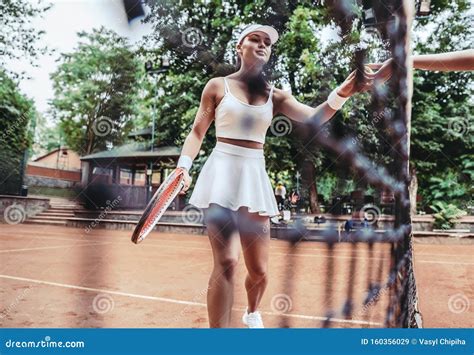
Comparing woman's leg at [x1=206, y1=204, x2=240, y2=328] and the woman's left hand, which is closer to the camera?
woman's leg at [x1=206, y1=204, x2=240, y2=328]

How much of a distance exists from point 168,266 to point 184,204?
1.38 meters

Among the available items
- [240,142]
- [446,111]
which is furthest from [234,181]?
[446,111]

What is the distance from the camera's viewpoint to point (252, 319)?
8.70ft

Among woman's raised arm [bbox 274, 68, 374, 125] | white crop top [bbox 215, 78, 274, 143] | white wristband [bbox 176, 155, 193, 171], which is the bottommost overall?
white wristband [bbox 176, 155, 193, 171]

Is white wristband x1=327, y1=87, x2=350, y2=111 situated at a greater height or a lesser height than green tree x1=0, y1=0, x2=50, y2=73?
lesser

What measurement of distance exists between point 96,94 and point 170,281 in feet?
4.99

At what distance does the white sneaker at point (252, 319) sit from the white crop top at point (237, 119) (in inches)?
38.6

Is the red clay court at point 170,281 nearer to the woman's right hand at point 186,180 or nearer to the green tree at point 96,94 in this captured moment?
the woman's right hand at point 186,180

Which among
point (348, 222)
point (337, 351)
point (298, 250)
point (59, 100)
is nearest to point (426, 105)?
point (348, 222)

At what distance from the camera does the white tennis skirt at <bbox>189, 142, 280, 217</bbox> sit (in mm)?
2449

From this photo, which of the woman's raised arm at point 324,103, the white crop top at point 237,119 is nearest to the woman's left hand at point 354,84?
the woman's raised arm at point 324,103

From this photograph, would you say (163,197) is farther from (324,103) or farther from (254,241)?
(324,103)

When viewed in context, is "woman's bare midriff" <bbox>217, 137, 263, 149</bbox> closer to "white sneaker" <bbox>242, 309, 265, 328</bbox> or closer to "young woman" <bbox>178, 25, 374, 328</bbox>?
"young woman" <bbox>178, 25, 374, 328</bbox>

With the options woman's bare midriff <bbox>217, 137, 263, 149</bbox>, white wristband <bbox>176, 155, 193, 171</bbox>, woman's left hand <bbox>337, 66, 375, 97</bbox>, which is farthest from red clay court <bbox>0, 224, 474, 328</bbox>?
woman's left hand <bbox>337, 66, 375, 97</bbox>
